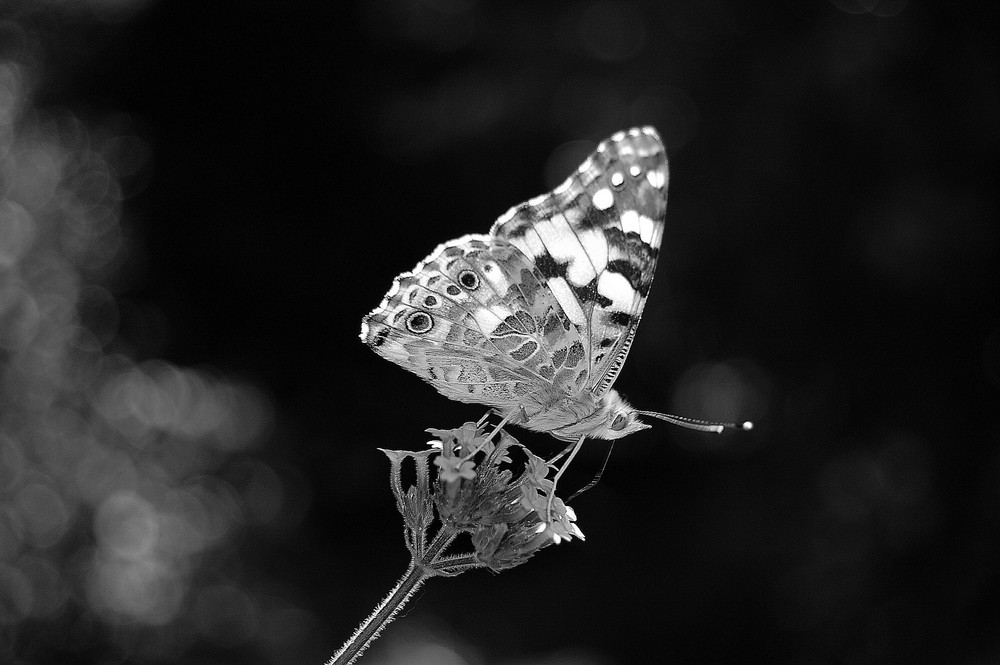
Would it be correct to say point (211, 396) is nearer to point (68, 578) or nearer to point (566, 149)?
point (68, 578)

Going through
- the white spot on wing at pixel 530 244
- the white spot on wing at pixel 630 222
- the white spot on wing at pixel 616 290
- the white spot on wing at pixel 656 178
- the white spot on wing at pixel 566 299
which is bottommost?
the white spot on wing at pixel 566 299

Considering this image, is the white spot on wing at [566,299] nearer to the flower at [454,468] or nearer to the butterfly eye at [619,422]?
the butterfly eye at [619,422]

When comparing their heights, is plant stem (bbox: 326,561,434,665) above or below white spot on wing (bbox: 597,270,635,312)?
below

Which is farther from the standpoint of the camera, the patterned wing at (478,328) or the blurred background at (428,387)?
the blurred background at (428,387)

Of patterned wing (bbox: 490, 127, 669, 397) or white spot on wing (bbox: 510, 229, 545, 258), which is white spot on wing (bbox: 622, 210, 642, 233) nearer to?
patterned wing (bbox: 490, 127, 669, 397)

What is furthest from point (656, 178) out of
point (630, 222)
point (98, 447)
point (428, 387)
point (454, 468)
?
point (98, 447)

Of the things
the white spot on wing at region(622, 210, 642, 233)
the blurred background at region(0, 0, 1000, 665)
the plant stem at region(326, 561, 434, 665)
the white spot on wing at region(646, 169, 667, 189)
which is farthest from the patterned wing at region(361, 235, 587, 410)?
the blurred background at region(0, 0, 1000, 665)

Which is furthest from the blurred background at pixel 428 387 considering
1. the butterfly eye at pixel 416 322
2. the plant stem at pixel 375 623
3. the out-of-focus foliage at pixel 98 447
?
the plant stem at pixel 375 623
